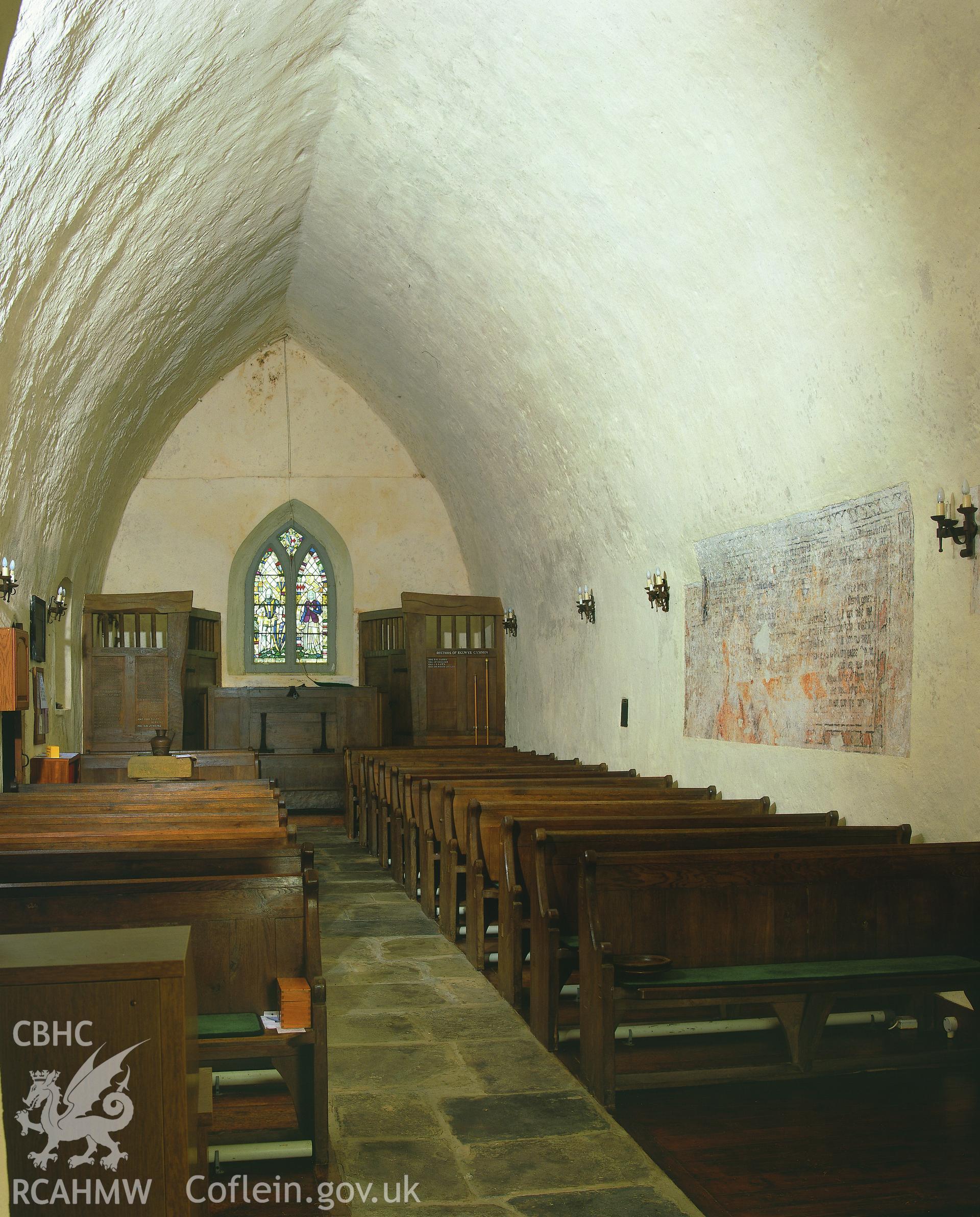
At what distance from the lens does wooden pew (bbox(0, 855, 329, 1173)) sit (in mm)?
3484

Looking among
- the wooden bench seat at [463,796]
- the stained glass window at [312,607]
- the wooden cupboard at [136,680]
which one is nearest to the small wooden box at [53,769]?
the wooden cupboard at [136,680]

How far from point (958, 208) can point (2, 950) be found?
436 centimetres

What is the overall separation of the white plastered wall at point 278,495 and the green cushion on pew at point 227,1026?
11476mm

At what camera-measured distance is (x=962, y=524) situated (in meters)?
4.92

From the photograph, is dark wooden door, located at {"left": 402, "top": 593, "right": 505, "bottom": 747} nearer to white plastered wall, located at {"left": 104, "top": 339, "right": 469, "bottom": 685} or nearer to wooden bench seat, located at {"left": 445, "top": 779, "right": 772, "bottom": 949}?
white plastered wall, located at {"left": 104, "top": 339, "right": 469, "bottom": 685}

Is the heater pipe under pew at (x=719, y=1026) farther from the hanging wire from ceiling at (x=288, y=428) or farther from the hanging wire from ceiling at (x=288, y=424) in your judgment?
the hanging wire from ceiling at (x=288, y=424)

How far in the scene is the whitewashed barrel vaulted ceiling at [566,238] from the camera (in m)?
4.93

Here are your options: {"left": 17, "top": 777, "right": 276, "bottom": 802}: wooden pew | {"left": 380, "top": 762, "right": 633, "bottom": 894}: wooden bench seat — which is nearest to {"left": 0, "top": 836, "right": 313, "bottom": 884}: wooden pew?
{"left": 17, "top": 777, "right": 276, "bottom": 802}: wooden pew

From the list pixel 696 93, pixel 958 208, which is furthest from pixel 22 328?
pixel 958 208

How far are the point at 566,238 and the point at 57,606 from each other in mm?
6051

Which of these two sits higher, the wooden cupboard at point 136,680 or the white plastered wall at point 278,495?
the white plastered wall at point 278,495

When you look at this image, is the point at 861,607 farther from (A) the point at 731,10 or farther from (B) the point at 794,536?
(A) the point at 731,10

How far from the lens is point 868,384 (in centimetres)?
550

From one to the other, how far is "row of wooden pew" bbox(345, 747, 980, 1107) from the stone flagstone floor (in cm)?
22
